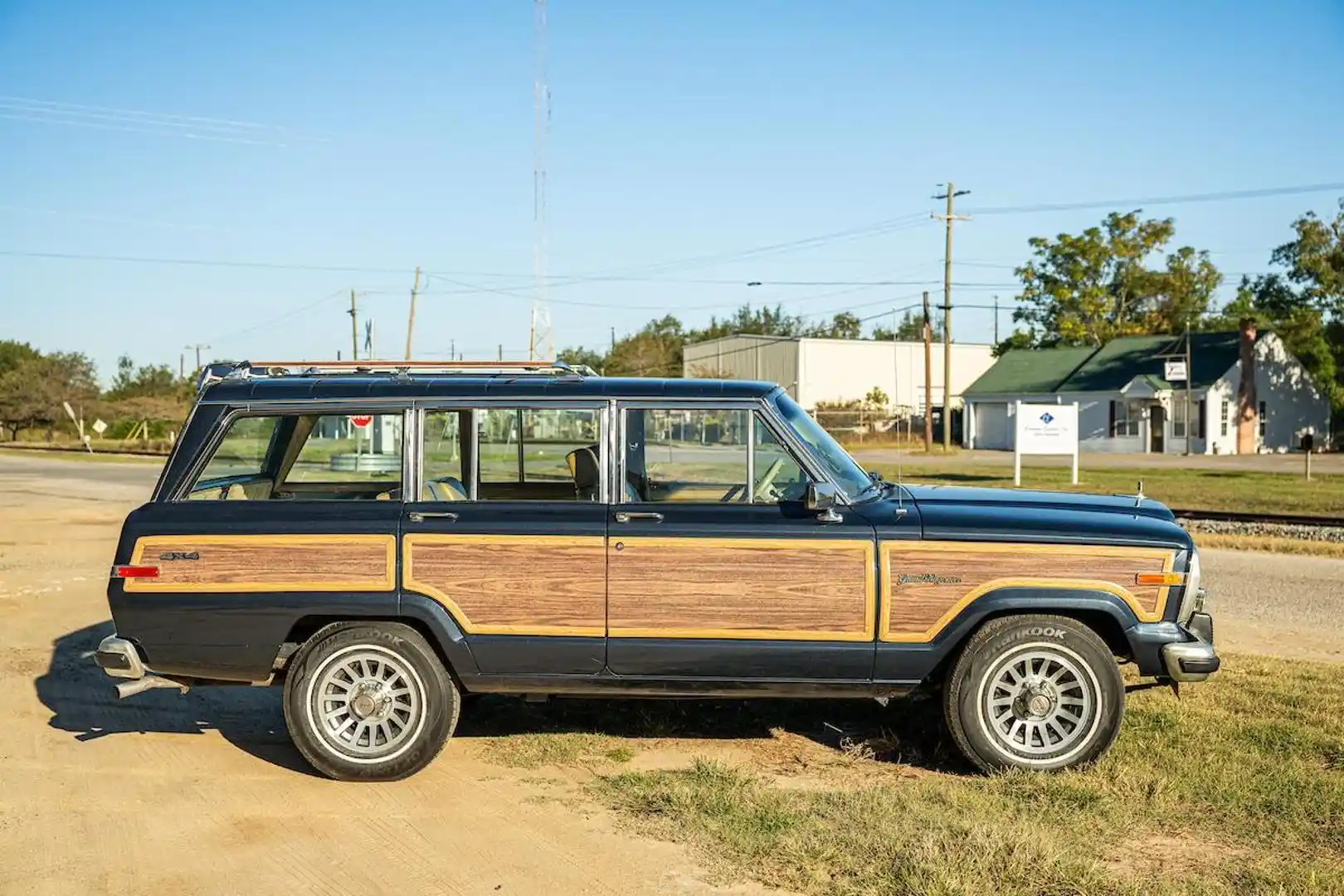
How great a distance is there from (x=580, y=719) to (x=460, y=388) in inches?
84.9

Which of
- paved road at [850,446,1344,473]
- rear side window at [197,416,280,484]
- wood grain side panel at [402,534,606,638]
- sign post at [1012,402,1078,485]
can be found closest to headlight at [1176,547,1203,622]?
wood grain side panel at [402,534,606,638]

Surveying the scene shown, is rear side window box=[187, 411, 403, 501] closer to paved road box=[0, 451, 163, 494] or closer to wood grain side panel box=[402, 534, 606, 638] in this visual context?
wood grain side panel box=[402, 534, 606, 638]

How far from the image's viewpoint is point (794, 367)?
74.9 metres

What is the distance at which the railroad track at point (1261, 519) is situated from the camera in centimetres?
1811

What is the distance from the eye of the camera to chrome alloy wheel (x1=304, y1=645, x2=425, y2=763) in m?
5.88

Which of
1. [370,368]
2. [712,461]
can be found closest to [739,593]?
[712,461]

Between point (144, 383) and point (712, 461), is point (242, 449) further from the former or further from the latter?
point (144, 383)

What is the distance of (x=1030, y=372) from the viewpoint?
60719 mm

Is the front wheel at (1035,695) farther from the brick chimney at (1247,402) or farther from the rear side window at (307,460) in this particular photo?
the brick chimney at (1247,402)

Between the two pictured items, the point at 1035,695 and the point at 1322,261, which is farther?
the point at 1322,261

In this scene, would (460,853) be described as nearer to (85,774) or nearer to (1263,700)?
(85,774)

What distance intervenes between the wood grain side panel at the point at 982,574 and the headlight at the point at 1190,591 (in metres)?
0.12

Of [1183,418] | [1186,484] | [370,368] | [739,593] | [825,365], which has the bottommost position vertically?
[1186,484]

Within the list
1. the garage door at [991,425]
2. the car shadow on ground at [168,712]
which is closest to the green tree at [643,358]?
the garage door at [991,425]
